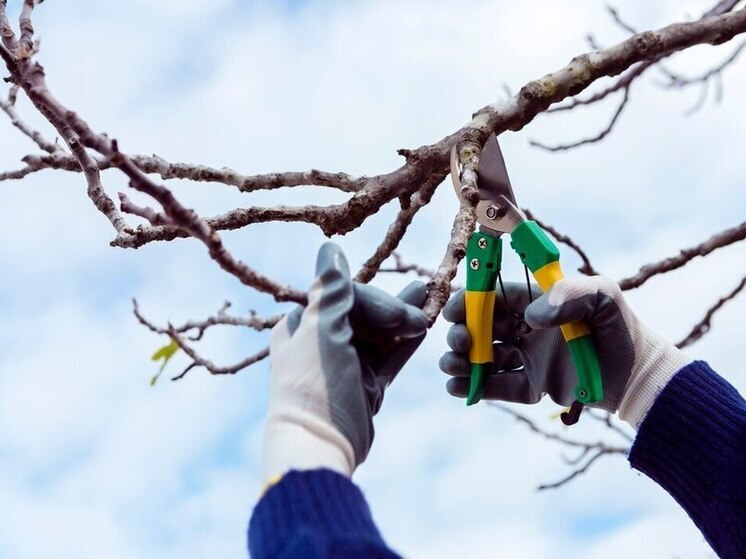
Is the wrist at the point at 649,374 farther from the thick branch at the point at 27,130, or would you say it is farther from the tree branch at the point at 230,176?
the thick branch at the point at 27,130

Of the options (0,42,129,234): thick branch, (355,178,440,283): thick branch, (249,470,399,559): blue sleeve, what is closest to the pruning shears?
(355,178,440,283): thick branch

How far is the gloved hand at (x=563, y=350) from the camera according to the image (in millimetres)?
1750

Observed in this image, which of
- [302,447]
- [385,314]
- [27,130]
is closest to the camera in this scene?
[302,447]

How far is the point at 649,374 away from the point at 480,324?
0.37 m

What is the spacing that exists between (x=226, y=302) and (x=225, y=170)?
826 millimetres

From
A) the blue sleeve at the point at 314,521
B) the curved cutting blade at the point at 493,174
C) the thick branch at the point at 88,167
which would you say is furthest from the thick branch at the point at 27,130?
the blue sleeve at the point at 314,521

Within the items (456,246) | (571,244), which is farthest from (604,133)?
(456,246)

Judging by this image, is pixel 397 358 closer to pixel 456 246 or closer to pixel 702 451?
pixel 456 246

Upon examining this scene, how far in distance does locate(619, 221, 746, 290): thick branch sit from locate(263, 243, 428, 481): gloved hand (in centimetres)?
150

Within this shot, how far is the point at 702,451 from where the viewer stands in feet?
5.87

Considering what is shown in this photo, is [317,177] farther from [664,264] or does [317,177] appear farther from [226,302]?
[664,264]

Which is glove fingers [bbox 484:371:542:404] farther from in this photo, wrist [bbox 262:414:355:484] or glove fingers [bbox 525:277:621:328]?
wrist [bbox 262:414:355:484]

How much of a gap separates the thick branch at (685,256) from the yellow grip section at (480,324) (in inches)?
43.2

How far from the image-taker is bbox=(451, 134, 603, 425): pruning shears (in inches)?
70.7
